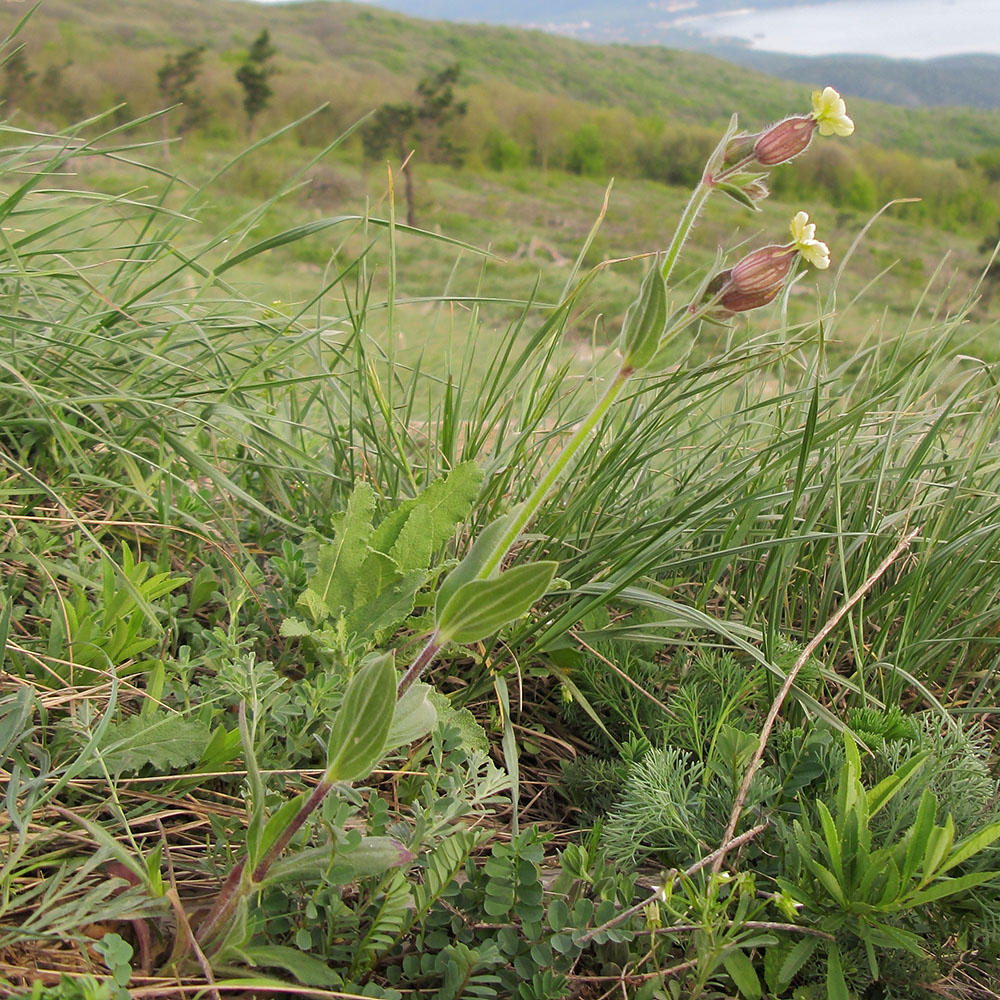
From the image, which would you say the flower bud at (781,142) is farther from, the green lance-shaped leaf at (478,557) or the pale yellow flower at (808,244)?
the green lance-shaped leaf at (478,557)

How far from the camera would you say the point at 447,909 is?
0.84m

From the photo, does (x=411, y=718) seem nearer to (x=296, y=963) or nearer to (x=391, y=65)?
(x=296, y=963)

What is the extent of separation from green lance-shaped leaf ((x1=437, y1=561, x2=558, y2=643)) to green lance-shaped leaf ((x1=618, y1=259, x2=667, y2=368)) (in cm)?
21

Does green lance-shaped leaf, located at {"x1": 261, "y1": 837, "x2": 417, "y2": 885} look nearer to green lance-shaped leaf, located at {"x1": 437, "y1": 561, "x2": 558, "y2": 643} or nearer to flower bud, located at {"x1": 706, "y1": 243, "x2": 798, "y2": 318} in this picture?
green lance-shaped leaf, located at {"x1": 437, "y1": 561, "x2": 558, "y2": 643}

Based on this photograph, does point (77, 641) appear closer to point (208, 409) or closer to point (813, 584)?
point (208, 409)

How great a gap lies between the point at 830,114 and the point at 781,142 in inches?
2.7

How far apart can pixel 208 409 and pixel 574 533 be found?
0.60m

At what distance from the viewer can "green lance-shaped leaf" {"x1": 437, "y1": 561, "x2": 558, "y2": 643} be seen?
663 millimetres

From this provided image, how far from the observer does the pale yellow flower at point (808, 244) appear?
2.51ft

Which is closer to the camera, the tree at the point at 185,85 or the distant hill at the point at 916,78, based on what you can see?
the tree at the point at 185,85

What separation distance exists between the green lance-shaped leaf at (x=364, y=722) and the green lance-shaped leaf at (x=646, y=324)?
34 centimetres

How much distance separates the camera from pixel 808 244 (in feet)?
2.60

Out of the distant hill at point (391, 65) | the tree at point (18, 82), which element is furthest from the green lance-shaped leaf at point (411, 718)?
the distant hill at point (391, 65)

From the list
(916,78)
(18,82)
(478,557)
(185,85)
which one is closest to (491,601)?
(478,557)
